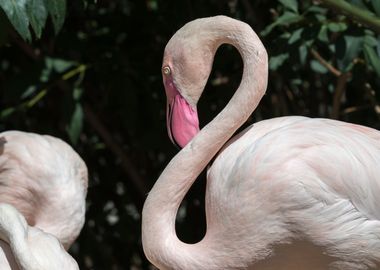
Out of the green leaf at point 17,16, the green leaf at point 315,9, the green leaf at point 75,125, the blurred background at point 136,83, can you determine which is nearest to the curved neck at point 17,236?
the green leaf at point 17,16

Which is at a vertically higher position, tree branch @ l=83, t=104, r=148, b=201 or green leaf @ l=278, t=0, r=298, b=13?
green leaf @ l=278, t=0, r=298, b=13

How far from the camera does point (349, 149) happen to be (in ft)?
12.2

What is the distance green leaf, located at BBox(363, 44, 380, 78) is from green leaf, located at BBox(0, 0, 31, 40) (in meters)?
1.45

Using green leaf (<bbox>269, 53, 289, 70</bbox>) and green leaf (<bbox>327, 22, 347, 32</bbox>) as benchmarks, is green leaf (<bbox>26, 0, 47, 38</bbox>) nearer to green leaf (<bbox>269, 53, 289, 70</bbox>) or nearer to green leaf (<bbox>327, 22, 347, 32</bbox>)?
green leaf (<bbox>269, 53, 289, 70</bbox>)

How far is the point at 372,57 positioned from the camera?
4441 mm

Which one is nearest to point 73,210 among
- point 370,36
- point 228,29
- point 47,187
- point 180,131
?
point 47,187

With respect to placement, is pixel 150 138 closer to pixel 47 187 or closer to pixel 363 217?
pixel 47 187

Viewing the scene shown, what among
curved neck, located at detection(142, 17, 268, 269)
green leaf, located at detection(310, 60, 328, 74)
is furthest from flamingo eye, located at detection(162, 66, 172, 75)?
green leaf, located at detection(310, 60, 328, 74)

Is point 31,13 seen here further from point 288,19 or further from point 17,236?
point 288,19

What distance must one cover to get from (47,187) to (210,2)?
1.50 m

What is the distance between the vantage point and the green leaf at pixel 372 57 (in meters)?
4.42

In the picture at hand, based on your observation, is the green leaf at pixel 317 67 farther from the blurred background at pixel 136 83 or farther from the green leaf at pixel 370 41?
the green leaf at pixel 370 41

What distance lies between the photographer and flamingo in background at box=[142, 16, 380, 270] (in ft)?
11.9

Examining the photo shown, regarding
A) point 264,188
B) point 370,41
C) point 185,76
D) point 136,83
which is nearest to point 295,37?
point 370,41
